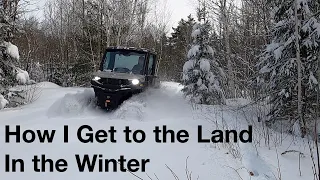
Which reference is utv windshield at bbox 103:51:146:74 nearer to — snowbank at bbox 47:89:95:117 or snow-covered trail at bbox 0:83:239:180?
snow-covered trail at bbox 0:83:239:180

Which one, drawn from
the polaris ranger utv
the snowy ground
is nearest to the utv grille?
the polaris ranger utv

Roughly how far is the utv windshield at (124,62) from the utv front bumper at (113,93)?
34.9 inches

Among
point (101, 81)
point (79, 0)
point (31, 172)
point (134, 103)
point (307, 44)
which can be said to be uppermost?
point (79, 0)

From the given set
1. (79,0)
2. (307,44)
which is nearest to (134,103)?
(307,44)

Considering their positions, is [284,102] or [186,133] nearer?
[186,133]

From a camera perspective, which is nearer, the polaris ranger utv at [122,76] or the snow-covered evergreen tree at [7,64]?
the polaris ranger utv at [122,76]

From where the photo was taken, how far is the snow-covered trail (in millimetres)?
4562

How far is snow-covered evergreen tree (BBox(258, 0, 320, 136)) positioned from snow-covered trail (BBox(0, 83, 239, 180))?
101 inches

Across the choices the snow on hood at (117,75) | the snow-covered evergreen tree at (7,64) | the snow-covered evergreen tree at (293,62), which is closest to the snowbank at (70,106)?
the snow on hood at (117,75)

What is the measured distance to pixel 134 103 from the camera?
28.9 feet

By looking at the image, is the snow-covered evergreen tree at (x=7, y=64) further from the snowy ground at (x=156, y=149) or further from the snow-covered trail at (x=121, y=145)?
the snowy ground at (x=156, y=149)

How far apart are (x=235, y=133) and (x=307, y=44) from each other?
3448mm

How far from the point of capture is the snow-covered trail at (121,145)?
15.0 feet

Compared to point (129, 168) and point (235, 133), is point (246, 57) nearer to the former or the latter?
point (235, 133)
